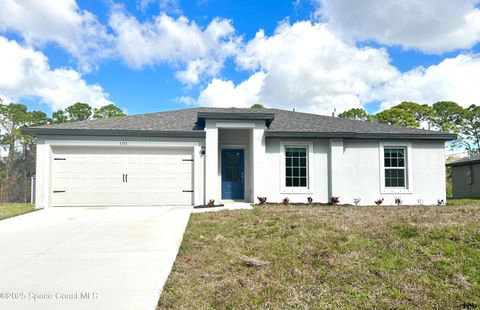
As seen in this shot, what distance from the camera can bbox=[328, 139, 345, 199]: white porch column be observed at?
40.2 ft

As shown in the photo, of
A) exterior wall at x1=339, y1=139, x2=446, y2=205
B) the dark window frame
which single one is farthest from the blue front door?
the dark window frame

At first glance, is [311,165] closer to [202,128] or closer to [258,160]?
[258,160]

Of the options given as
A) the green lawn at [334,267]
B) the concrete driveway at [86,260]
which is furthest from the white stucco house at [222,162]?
the green lawn at [334,267]

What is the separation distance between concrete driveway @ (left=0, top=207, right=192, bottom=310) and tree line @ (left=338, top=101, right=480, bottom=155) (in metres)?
28.2

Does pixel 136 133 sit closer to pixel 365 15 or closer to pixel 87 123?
pixel 87 123

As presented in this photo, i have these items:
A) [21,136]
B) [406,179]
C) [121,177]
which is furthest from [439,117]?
[21,136]

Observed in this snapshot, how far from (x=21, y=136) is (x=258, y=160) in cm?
2696

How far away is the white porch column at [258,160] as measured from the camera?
11.9 m

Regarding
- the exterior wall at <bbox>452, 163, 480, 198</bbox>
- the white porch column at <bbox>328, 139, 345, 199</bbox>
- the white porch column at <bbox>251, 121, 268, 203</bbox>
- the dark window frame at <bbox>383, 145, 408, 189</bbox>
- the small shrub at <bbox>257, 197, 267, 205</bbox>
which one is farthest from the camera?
the exterior wall at <bbox>452, 163, 480, 198</bbox>

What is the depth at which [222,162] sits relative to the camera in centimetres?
1326

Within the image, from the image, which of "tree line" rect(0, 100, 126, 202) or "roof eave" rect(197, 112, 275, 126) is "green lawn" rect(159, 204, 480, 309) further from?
"tree line" rect(0, 100, 126, 202)

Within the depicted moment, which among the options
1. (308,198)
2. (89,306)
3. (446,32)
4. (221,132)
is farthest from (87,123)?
(446,32)

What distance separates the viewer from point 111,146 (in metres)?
11.8

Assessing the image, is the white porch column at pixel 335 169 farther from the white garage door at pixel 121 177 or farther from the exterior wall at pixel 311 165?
the white garage door at pixel 121 177
